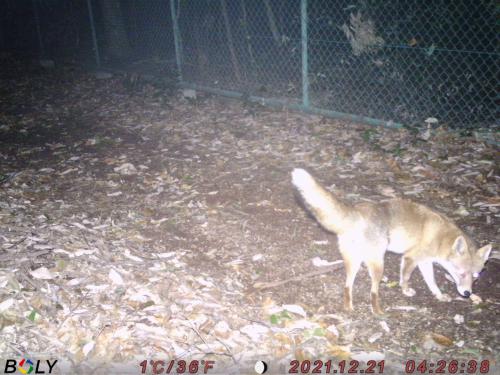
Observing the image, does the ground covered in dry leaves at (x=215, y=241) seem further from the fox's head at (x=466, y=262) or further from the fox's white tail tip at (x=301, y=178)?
the fox's white tail tip at (x=301, y=178)

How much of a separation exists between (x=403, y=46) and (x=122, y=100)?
19.6 ft

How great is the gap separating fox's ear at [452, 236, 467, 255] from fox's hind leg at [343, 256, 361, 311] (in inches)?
33.0

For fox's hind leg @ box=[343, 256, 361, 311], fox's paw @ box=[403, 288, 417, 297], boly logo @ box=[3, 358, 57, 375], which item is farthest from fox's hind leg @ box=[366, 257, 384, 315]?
boly logo @ box=[3, 358, 57, 375]

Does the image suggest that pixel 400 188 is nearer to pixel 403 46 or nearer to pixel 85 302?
pixel 403 46

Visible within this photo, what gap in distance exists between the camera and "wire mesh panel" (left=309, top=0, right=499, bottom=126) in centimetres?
745

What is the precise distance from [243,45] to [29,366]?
902cm

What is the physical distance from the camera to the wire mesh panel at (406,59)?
7453 mm

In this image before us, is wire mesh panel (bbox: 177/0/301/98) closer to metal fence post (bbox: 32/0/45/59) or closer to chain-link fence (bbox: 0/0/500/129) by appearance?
chain-link fence (bbox: 0/0/500/129)

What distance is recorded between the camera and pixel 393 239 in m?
4.21

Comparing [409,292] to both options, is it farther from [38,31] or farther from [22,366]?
[38,31]

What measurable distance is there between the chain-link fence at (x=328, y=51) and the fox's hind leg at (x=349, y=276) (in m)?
4.50

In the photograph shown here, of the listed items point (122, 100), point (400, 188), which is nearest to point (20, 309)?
point (400, 188)

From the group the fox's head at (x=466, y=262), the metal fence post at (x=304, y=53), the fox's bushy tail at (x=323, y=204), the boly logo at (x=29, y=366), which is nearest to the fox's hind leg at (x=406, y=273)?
the fox's head at (x=466, y=262)

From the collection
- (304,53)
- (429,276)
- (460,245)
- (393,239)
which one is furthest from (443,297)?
(304,53)
